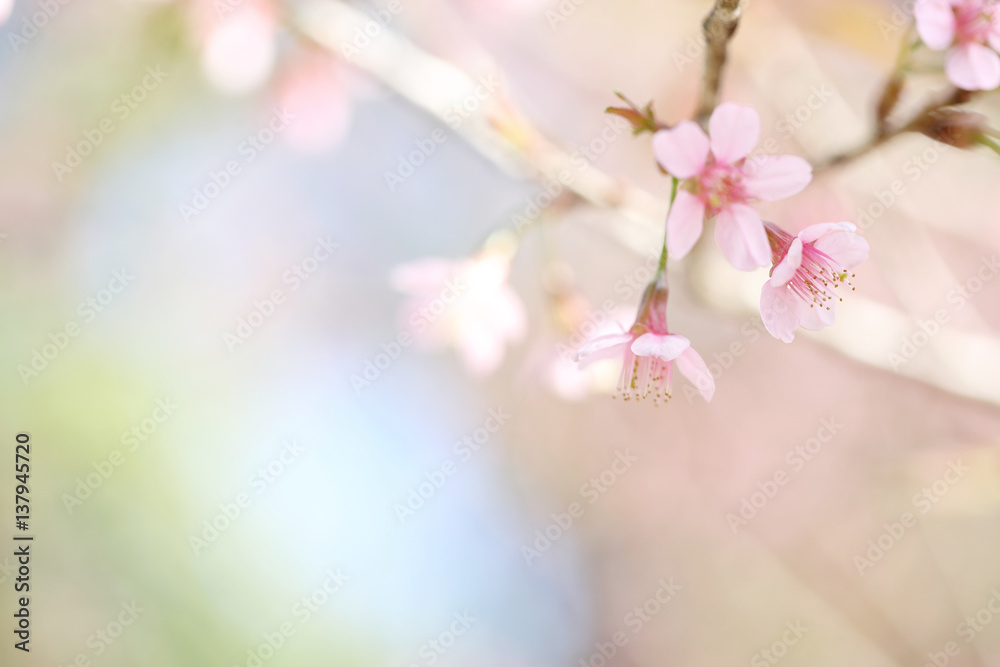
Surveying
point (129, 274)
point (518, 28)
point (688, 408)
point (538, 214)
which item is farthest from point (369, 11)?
point (688, 408)

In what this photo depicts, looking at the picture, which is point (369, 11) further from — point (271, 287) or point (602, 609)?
point (602, 609)

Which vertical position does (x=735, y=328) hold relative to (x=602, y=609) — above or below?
above

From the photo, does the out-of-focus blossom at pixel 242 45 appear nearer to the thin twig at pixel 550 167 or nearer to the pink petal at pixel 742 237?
the thin twig at pixel 550 167

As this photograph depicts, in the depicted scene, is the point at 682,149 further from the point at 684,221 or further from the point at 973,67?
the point at 973,67

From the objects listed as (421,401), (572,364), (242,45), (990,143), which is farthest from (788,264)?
(421,401)

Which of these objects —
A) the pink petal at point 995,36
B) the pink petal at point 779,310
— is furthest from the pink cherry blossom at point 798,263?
the pink petal at point 995,36

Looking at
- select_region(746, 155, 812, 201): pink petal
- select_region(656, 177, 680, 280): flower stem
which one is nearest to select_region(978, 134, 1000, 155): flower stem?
select_region(746, 155, 812, 201): pink petal
